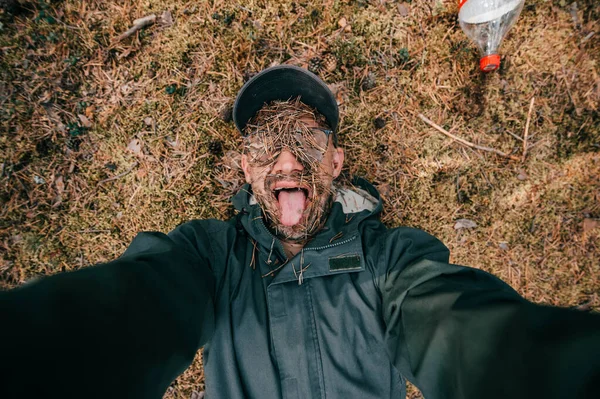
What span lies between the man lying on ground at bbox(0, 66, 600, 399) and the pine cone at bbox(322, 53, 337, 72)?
79 centimetres

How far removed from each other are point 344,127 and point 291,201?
1291mm

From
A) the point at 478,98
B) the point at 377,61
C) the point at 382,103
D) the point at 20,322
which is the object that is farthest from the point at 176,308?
the point at 478,98

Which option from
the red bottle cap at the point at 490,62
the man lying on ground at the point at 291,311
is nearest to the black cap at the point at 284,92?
the man lying on ground at the point at 291,311

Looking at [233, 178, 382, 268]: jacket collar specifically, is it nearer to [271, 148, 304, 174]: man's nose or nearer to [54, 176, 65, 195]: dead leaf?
[271, 148, 304, 174]: man's nose

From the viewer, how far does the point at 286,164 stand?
9.43 ft

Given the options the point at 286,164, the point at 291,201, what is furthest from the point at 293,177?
the point at 291,201

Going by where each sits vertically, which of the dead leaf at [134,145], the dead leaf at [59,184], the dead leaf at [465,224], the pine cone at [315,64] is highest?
the pine cone at [315,64]

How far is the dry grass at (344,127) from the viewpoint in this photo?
355 cm

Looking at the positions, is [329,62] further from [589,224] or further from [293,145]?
[589,224]

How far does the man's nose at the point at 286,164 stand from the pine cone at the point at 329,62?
140 cm

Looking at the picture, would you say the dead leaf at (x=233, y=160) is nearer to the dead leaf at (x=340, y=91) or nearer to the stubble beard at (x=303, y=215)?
the stubble beard at (x=303, y=215)

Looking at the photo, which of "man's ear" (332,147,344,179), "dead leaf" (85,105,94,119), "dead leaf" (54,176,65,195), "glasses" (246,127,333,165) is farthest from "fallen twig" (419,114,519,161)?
"dead leaf" (54,176,65,195)

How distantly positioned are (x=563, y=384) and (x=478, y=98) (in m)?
3.41

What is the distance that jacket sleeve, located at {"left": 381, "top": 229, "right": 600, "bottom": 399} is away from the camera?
108cm
